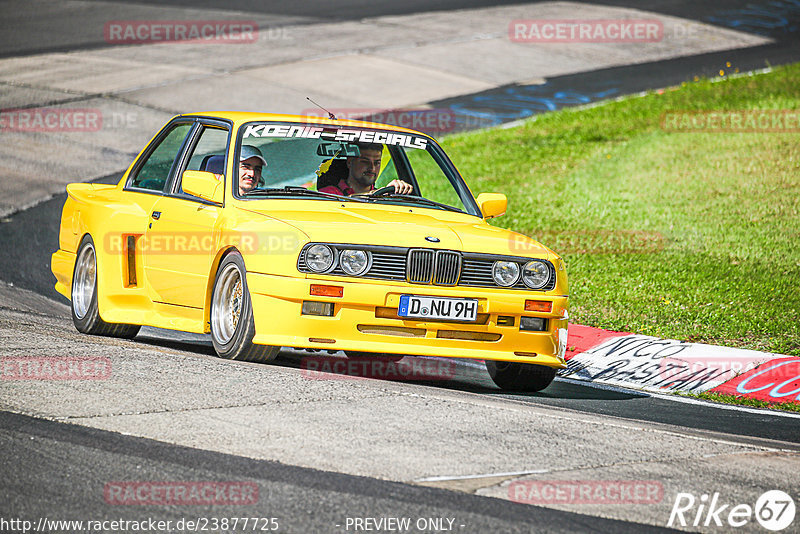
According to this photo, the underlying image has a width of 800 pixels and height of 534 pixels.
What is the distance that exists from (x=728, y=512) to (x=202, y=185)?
13.9 ft

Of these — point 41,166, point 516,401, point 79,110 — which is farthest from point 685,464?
point 79,110

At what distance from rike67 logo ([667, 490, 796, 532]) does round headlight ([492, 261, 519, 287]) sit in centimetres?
258

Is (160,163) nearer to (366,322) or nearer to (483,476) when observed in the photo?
(366,322)

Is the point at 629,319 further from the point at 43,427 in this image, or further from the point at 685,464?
the point at 43,427

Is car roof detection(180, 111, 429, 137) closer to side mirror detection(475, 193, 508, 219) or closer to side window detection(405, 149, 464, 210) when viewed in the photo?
side mirror detection(475, 193, 508, 219)

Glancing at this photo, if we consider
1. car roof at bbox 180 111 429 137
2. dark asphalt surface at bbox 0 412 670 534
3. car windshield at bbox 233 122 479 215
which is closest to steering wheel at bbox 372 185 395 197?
car windshield at bbox 233 122 479 215

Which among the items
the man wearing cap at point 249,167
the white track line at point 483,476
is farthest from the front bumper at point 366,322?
the white track line at point 483,476

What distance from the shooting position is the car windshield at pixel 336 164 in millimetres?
8117

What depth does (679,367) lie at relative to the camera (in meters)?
9.30

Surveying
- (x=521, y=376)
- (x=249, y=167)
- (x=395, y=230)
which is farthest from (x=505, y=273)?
(x=249, y=167)

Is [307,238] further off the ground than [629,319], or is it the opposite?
[307,238]

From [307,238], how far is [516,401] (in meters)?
1.58

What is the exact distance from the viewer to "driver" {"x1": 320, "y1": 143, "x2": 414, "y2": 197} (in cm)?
838

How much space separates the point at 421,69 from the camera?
82.0ft
